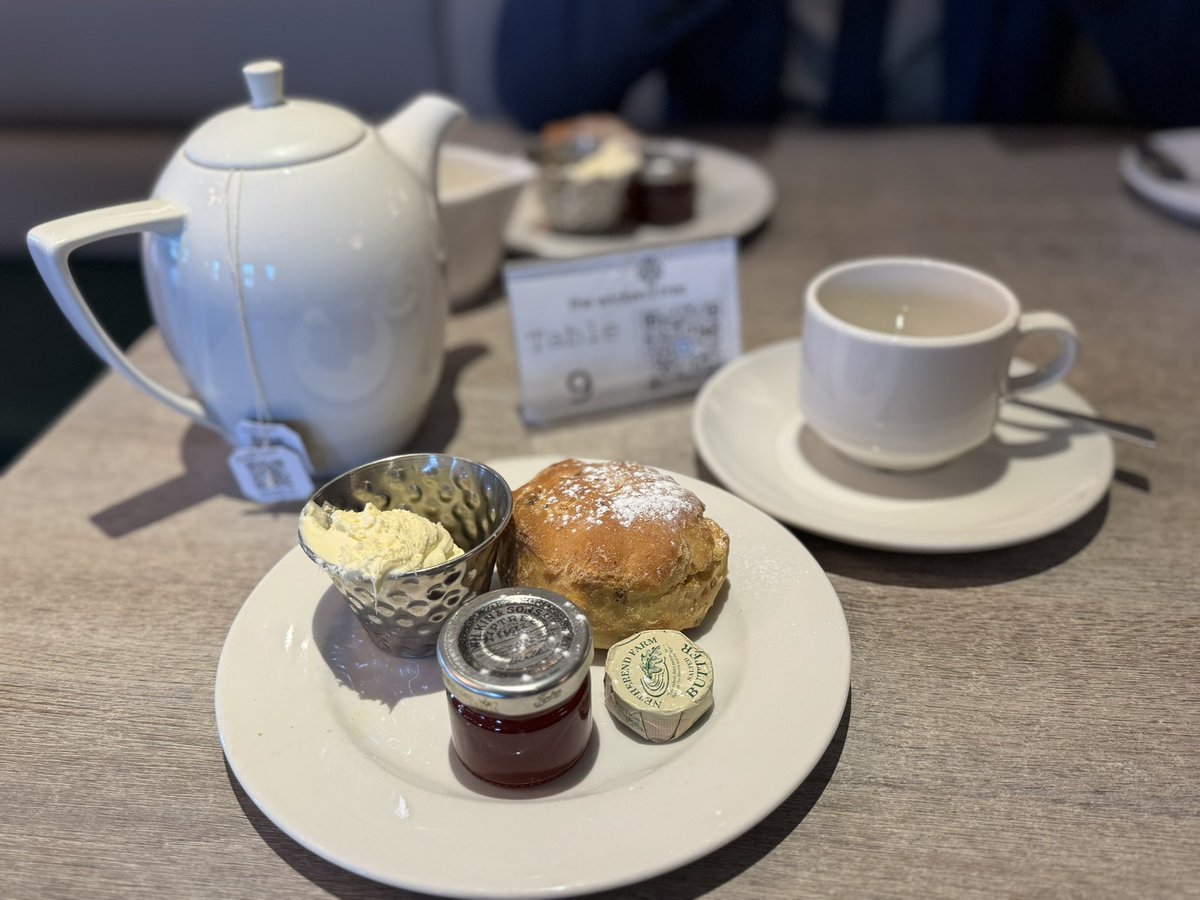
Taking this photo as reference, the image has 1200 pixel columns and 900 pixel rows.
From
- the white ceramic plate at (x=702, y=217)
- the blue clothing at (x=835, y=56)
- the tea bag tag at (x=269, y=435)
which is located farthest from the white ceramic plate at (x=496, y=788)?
the blue clothing at (x=835, y=56)

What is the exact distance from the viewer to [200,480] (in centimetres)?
85

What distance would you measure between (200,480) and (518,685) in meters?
0.50

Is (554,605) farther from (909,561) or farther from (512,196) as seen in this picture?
(512,196)

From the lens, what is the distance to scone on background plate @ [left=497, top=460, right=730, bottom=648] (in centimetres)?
60

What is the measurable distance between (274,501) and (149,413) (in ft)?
0.79

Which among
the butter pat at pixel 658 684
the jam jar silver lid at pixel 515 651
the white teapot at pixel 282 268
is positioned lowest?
the butter pat at pixel 658 684

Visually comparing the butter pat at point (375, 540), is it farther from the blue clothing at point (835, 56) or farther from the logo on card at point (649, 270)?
the blue clothing at point (835, 56)

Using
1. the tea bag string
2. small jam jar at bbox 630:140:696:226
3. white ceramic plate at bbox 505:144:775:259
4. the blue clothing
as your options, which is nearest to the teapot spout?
the tea bag string

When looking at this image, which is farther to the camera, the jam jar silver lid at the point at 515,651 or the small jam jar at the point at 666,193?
the small jam jar at the point at 666,193

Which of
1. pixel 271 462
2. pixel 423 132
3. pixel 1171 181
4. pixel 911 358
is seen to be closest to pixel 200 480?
pixel 271 462

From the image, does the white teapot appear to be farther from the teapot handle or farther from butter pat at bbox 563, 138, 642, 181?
butter pat at bbox 563, 138, 642, 181

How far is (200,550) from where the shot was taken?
30.2 inches

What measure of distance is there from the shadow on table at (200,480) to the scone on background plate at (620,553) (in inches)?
10.5

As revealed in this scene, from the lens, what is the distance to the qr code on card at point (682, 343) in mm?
922
